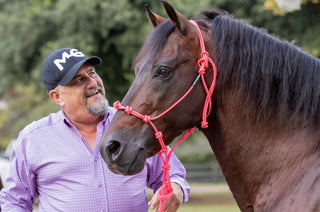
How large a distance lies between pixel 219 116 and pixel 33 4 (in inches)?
537

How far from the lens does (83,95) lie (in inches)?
161

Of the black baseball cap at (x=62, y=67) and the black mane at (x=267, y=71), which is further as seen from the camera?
the black baseball cap at (x=62, y=67)

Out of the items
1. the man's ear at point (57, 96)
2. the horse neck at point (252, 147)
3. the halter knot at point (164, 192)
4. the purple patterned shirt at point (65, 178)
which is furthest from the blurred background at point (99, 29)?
the horse neck at point (252, 147)

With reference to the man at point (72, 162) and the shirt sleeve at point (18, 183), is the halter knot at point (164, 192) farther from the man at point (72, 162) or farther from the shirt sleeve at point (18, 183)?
the shirt sleeve at point (18, 183)

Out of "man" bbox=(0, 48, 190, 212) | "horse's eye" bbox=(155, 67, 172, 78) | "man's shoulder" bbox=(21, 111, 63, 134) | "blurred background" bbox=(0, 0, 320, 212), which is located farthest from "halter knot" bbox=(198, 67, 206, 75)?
"blurred background" bbox=(0, 0, 320, 212)

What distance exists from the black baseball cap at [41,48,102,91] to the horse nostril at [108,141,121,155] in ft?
3.21

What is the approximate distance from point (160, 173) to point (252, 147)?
1.15 meters

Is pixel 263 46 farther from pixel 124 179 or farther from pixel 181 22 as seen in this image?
pixel 124 179

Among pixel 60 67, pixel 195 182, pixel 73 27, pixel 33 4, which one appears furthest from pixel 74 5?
pixel 195 182

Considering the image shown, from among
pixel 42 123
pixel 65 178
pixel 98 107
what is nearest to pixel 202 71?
pixel 98 107

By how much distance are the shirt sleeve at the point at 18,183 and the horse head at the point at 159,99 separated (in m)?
1.07

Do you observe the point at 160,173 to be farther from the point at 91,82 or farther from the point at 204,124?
the point at 204,124

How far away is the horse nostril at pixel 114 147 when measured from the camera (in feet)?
10.5

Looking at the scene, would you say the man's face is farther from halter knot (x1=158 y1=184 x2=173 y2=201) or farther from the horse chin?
the horse chin
